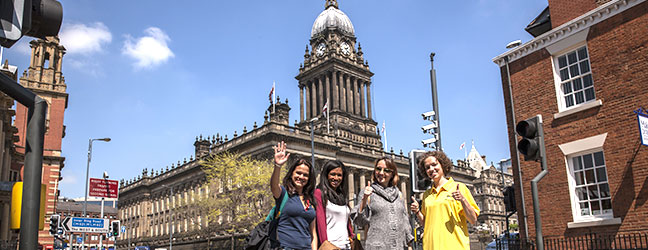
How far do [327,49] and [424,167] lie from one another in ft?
236

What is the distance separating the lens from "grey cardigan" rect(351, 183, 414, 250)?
6609mm

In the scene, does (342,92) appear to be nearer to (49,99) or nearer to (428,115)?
(49,99)

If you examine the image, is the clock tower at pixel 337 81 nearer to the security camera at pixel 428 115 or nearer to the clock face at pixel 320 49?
the clock face at pixel 320 49

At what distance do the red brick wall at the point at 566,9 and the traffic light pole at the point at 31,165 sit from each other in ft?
55.6

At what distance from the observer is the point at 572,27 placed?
608 inches

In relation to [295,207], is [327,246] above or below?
below

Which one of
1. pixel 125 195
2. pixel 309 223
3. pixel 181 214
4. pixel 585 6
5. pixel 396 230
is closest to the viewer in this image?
pixel 309 223

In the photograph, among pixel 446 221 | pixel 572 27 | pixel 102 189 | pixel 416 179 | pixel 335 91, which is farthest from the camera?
pixel 335 91

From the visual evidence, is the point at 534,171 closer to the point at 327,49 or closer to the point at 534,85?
the point at 534,85

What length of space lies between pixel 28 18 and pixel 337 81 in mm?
73102

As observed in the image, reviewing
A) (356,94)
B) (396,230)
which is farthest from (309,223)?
(356,94)

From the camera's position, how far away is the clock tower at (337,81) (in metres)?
74.1

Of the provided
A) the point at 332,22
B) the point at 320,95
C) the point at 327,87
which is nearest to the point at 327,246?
the point at 327,87

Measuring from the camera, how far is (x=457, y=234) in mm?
6180
